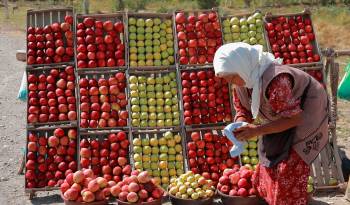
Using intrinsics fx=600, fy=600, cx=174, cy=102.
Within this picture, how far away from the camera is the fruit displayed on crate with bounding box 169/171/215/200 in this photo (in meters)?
6.16

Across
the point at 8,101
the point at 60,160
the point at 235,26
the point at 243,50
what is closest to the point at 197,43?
the point at 235,26

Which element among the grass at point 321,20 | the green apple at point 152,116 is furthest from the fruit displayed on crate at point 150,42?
the grass at point 321,20

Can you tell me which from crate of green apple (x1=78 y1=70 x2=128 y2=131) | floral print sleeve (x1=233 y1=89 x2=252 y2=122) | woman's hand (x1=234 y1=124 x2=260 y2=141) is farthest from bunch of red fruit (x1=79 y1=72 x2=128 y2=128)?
woman's hand (x1=234 y1=124 x2=260 y2=141)

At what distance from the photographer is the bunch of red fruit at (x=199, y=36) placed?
7.47 m

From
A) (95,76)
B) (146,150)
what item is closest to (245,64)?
(146,150)

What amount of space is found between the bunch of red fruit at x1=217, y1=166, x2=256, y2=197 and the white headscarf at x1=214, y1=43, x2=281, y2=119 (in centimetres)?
166

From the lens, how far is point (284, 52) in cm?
752

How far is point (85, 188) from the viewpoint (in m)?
6.00

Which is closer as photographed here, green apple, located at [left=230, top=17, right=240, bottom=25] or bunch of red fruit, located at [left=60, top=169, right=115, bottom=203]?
bunch of red fruit, located at [left=60, top=169, right=115, bottom=203]

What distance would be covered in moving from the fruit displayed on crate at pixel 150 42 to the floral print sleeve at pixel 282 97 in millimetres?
3036

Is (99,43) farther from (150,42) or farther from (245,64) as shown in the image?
(245,64)

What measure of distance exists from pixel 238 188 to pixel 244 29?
2254mm

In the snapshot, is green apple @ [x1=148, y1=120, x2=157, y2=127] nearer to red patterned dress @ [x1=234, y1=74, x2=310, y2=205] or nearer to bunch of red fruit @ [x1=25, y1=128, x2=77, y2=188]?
bunch of red fruit @ [x1=25, y1=128, x2=77, y2=188]

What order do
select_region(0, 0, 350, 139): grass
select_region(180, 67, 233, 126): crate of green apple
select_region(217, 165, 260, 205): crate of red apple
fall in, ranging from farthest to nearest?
select_region(0, 0, 350, 139): grass → select_region(180, 67, 233, 126): crate of green apple → select_region(217, 165, 260, 205): crate of red apple
